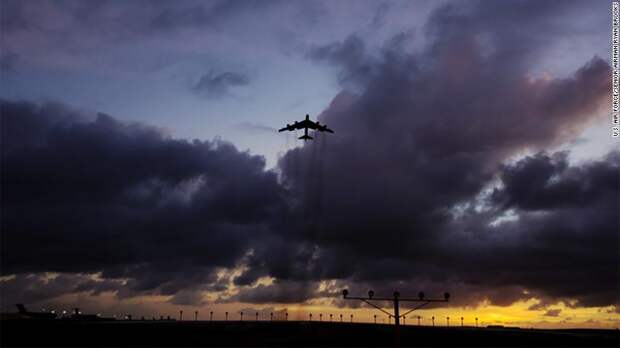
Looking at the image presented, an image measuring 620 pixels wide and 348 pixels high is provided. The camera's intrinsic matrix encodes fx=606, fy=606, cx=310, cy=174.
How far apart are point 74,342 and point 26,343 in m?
14.3

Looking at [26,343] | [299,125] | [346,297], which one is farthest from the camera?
[26,343]

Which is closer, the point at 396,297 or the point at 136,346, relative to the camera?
the point at 396,297

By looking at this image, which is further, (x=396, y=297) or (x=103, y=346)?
(x=103, y=346)

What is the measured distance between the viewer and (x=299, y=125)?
181m

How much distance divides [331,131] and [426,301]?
74020mm

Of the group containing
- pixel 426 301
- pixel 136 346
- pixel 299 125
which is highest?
pixel 299 125

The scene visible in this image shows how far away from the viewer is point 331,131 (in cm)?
18712

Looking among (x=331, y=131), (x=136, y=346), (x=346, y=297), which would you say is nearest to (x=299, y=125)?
(x=331, y=131)

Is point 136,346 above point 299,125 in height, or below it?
below

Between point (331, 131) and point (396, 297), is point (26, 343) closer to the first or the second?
point (331, 131)

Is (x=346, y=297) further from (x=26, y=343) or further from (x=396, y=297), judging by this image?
(x=26, y=343)

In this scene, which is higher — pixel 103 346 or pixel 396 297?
pixel 396 297

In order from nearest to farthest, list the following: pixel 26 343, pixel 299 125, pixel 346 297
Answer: pixel 346 297
pixel 299 125
pixel 26 343

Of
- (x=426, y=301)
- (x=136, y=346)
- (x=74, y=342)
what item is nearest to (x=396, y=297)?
(x=426, y=301)
